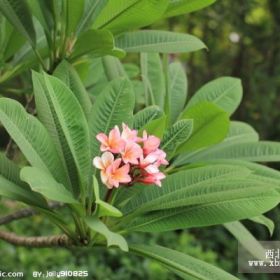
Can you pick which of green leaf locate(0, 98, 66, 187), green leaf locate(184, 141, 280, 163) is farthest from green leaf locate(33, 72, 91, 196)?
green leaf locate(184, 141, 280, 163)

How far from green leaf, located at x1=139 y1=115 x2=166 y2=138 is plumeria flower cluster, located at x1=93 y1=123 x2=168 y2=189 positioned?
0.03m

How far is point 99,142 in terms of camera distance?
0.93 metres

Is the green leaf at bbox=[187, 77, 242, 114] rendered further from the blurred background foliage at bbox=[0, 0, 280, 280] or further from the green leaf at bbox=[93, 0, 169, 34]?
the blurred background foliage at bbox=[0, 0, 280, 280]

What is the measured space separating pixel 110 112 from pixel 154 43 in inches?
10.3

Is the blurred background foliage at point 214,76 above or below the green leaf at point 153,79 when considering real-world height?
above

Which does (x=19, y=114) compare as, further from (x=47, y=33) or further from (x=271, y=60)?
(x=271, y=60)

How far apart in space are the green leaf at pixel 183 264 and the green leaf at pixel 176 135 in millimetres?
162

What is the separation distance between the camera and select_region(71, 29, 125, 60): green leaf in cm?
94

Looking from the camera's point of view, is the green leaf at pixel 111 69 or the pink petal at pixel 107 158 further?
the green leaf at pixel 111 69

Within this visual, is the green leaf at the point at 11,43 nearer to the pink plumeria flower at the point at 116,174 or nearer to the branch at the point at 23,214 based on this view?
the branch at the point at 23,214

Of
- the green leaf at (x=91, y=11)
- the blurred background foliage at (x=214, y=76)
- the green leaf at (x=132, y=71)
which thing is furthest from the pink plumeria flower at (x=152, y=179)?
the blurred background foliage at (x=214, y=76)

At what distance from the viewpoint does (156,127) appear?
911 mm

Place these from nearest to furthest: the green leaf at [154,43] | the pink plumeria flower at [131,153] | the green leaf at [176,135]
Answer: the pink plumeria flower at [131,153] < the green leaf at [176,135] < the green leaf at [154,43]

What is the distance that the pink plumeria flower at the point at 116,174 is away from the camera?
833 millimetres
